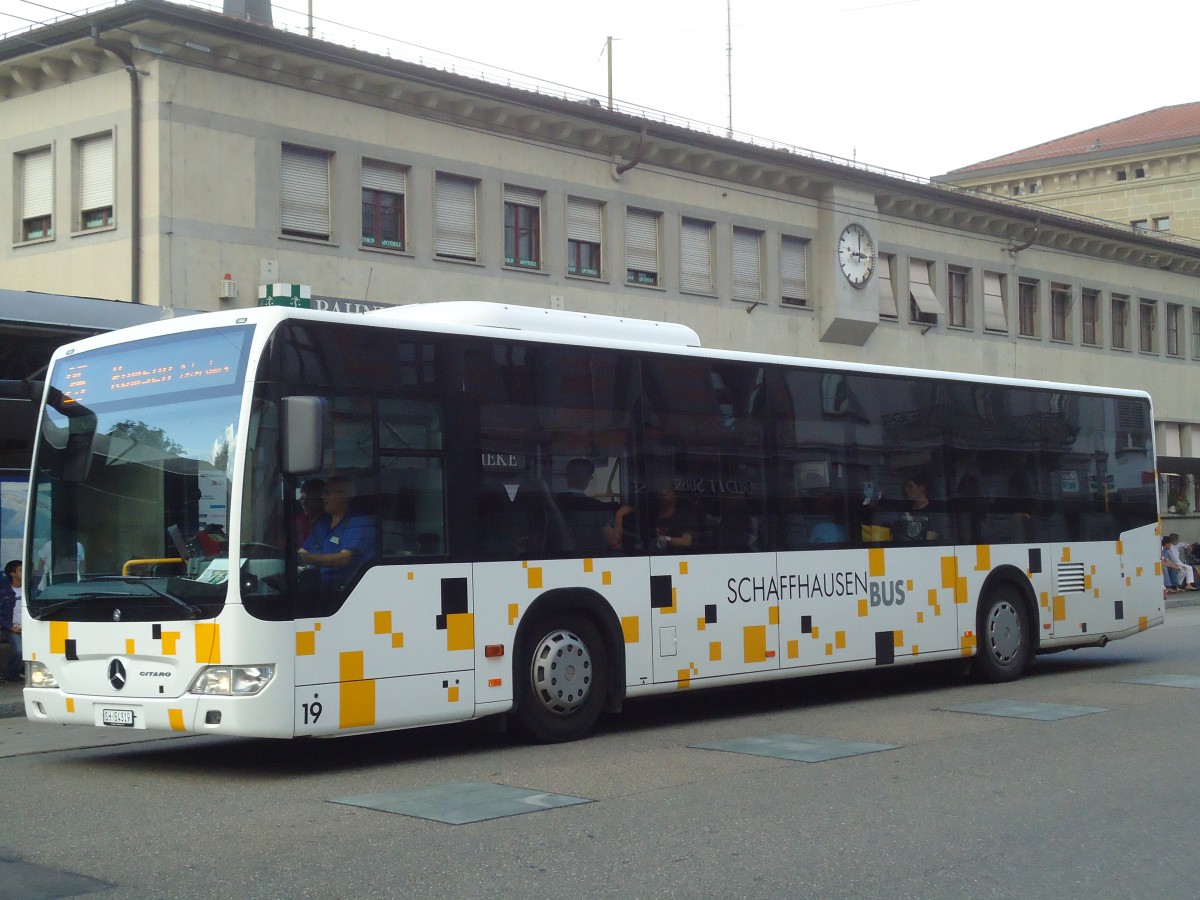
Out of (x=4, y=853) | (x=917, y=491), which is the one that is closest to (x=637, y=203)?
(x=917, y=491)

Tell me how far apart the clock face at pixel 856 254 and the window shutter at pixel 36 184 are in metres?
17.5

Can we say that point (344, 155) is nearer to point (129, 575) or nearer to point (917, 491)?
point (917, 491)

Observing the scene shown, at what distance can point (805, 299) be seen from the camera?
114ft

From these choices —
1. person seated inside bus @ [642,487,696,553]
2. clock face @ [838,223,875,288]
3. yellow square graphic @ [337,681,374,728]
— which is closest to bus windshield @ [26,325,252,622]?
yellow square graphic @ [337,681,374,728]

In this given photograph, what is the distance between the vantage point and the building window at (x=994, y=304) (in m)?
40.2

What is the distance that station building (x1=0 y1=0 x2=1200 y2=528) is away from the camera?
2338 cm

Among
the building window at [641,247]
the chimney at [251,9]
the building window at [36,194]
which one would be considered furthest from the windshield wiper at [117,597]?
the building window at [641,247]

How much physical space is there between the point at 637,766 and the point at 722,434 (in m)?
3.50

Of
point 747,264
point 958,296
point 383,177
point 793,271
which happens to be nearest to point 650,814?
point 383,177

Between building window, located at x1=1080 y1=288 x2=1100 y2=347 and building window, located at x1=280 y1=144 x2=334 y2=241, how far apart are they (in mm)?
26504

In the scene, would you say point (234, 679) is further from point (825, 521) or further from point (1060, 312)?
point (1060, 312)

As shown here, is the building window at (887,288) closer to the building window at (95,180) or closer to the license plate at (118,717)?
the building window at (95,180)

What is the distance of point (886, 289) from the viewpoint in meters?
36.8

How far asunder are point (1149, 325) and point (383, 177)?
2972cm
